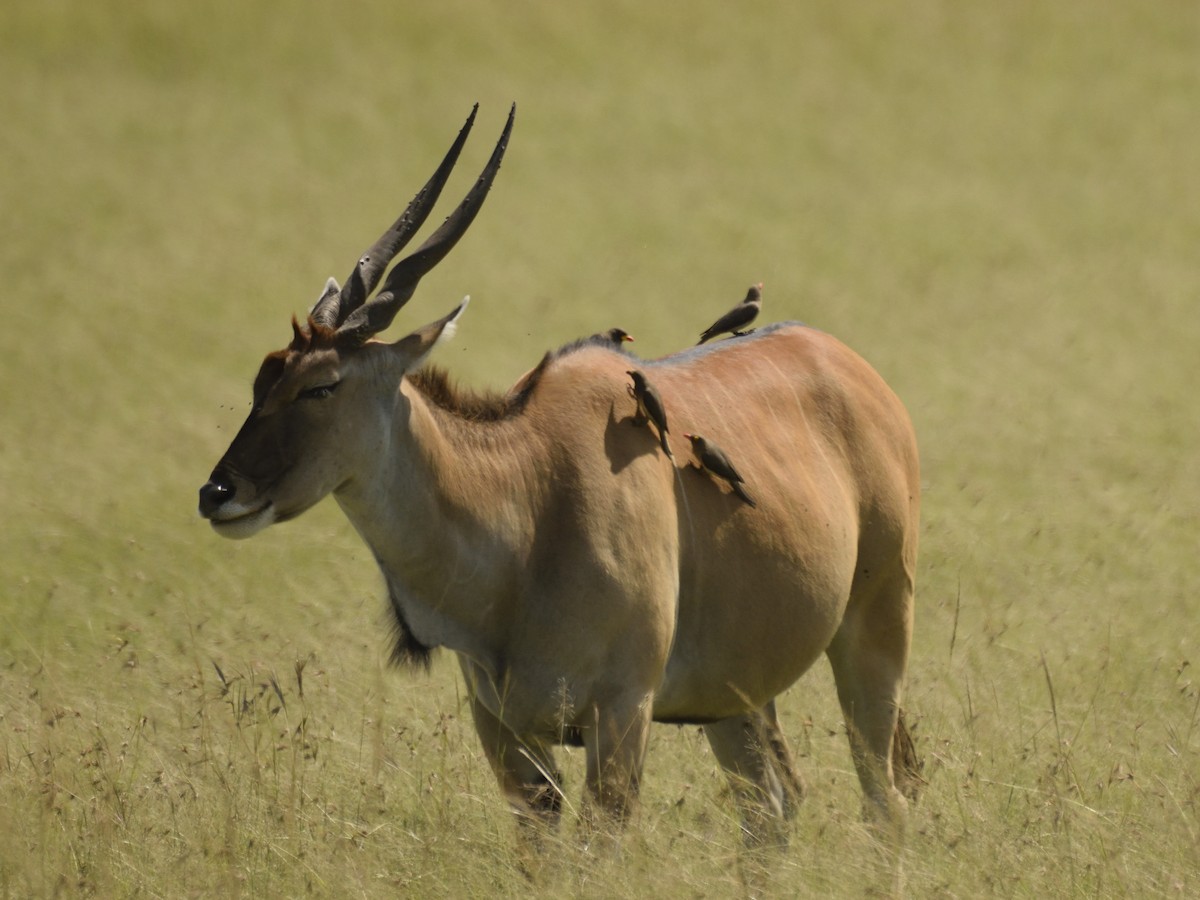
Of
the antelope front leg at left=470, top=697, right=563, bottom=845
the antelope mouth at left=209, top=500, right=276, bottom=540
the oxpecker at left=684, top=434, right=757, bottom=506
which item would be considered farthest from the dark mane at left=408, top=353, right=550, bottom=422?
the antelope front leg at left=470, top=697, right=563, bottom=845

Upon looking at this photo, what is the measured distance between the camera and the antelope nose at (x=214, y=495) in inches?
188

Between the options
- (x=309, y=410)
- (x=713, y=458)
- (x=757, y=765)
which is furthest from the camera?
(x=757, y=765)

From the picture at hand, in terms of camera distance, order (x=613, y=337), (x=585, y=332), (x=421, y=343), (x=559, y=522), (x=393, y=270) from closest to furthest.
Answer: (x=421, y=343) → (x=393, y=270) → (x=559, y=522) → (x=613, y=337) → (x=585, y=332)

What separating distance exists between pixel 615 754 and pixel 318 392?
1257 millimetres

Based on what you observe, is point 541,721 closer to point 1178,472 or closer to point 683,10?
point 1178,472

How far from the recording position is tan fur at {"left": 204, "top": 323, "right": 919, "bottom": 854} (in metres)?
5.09

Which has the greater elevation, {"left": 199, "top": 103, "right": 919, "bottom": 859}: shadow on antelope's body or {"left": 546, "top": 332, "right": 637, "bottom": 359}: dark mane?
{"left": 546, "top": 332, "right": 637, "bottom": 359}: dark mane

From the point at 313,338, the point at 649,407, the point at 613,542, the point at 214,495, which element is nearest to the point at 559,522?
the point at 613,542

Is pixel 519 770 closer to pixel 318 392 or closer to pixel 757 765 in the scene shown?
pixel 757 765

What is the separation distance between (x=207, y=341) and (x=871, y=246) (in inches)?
290

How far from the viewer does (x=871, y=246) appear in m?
20.5

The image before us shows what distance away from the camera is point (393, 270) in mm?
5203

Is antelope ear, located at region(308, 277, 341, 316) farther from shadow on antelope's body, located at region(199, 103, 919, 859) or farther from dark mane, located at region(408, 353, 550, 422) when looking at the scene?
dark mane, located at region(408, 353, 550, 422)

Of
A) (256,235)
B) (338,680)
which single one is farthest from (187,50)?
(338,680)
